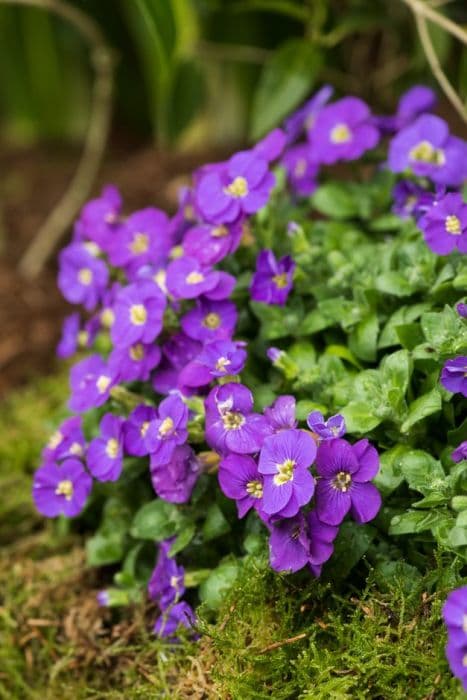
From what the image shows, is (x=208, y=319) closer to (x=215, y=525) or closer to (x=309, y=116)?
(x=215, y=525)

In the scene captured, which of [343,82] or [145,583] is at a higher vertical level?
[343,82]

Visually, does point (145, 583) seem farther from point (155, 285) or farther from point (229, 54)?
point (229, 54)

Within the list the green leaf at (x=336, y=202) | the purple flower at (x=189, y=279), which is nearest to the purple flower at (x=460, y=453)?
the purple flower at (x=189, y=279)

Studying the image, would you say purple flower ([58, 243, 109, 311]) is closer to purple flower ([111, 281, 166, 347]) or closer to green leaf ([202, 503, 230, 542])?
purple flower ([111, 281, 166, 347])

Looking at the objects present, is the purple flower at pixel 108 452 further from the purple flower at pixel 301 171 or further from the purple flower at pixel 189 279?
the purple flower at pixel 301 171

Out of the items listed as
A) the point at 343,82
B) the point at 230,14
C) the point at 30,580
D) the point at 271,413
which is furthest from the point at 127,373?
the point at 230,14

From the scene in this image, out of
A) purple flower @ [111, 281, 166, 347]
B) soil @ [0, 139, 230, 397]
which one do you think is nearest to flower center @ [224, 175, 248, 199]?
purple flower @ [111, 281, 166, 347]

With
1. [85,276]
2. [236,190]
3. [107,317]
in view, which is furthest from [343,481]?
[85,276]
